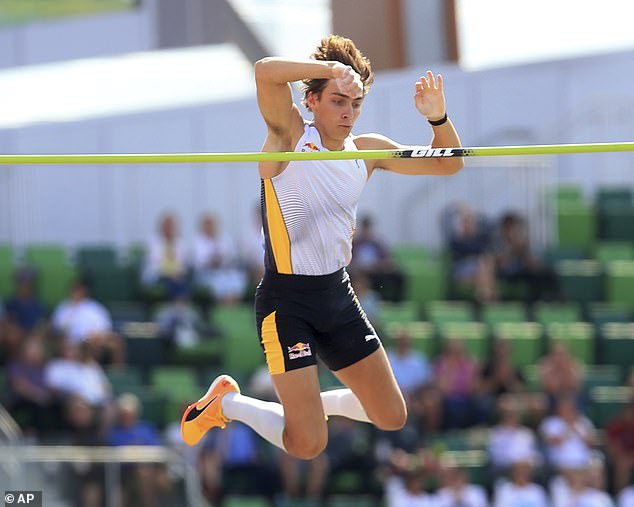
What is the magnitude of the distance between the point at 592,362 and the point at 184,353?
12.6 feet

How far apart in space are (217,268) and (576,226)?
165 inches

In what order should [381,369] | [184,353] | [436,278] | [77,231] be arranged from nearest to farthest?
[381,369] → [184,353] → [436,278] → [77,231]

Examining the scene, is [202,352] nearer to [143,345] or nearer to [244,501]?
[143,345]

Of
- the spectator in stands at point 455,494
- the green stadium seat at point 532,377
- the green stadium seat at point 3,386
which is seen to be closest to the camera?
the spectator in stands at point 455,494

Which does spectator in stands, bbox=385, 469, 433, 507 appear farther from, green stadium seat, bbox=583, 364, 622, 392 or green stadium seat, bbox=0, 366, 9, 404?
green stadium seat, bbox=0, 366, 9, 404

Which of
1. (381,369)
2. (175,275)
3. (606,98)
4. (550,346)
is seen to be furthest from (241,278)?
(381,369)

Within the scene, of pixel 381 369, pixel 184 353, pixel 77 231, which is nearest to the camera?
pixel 381 369

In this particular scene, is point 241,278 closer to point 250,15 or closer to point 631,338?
point 250,15

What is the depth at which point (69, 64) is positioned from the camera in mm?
14953

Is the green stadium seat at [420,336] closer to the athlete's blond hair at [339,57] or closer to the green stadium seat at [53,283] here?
the green stadium seat at [53,283]

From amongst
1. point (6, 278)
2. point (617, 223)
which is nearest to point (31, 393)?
point (6, 278)

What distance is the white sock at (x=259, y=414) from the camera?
6.98 metres

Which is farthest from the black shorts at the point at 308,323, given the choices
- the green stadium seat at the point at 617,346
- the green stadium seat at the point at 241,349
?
the green stadium seat at the point at 617,346

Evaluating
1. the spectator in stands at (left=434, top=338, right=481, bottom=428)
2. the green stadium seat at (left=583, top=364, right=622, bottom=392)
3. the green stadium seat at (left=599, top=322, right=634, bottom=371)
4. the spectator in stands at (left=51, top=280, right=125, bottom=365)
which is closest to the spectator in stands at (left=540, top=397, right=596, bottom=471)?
the spectator in stands at (left=434, top=338, right=481, bottom=428)
